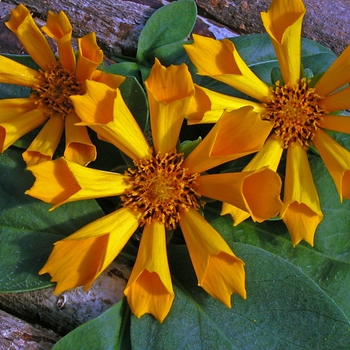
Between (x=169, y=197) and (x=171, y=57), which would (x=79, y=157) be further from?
(x=171, y=57)

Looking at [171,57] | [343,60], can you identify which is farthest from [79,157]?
[343,60]

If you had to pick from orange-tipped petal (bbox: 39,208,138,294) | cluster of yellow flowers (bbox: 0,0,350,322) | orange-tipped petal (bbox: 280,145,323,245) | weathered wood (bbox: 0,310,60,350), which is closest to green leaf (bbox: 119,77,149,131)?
cluster of yellow flowers (bbox: 0,0,350,322)

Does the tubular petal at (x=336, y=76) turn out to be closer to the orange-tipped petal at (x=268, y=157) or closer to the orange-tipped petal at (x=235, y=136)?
the orange-tipped petal at (x=268, y=157)

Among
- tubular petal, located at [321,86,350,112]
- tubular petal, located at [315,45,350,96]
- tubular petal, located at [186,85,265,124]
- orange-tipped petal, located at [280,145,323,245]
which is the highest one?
tubular petal, located at [315,45,350,96]

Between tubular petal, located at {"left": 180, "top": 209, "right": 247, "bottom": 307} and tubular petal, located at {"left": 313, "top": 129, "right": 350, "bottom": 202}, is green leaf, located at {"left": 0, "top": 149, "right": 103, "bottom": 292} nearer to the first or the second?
tubular petal, located at {"left": 180, "top": 209, "right": 247, "bottom": 307}

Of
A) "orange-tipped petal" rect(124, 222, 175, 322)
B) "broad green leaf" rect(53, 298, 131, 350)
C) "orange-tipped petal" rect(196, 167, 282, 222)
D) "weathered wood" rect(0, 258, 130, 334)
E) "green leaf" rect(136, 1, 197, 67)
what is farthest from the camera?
"green leaf" rect(136, 1, 197, 67)

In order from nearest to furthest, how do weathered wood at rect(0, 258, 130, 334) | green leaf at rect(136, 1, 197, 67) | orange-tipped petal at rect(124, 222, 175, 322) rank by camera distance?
orange-tipped petal at rect(124, 222, 175, 322)
weathered wood at rect(0, 258, 130, 334)
green leaf at rect(136, 1, 197, 67)
